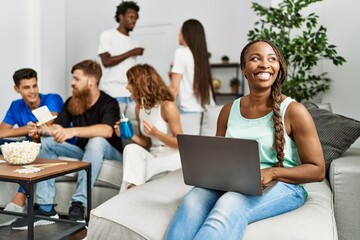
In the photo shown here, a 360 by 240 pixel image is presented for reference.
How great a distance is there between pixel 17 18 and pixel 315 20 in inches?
117

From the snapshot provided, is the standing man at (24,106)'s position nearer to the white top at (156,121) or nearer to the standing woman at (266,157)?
the white top at (156,121)

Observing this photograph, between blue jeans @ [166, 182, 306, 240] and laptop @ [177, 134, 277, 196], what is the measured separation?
4cm

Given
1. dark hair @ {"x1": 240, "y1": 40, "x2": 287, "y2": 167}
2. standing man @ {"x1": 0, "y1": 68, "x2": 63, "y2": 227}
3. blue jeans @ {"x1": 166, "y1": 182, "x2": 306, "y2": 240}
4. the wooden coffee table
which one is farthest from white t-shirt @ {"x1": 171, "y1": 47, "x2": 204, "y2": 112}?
blue jeans @ {"x1": 166, "y1": 182, "x2": 306, "y2": 240}

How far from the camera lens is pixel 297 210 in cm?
155

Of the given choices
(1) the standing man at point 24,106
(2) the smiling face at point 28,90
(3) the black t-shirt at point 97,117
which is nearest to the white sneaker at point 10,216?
(1) the standing man at point 24,106

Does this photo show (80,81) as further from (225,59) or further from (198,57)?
(225,59)

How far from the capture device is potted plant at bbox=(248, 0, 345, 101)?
2.83 metres

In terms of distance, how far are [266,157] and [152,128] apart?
1103mm

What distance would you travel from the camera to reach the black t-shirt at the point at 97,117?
2.90m

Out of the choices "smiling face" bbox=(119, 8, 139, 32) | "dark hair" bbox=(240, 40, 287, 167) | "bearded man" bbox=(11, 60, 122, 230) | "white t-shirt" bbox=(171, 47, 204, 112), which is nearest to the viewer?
"dark hair" bbox=(240, 40, 287, 167)

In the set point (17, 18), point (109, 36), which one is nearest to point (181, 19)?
point (109, 36)

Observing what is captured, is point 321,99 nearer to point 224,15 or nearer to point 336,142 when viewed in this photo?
point 336,142

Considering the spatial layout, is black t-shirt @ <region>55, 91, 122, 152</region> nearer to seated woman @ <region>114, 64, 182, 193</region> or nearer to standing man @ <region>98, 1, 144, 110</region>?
seated woman @ <region>114, 64, 182, 193</region>

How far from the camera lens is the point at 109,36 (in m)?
3.84
